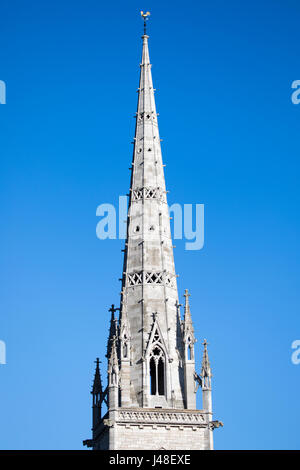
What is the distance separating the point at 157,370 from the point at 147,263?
654 cm

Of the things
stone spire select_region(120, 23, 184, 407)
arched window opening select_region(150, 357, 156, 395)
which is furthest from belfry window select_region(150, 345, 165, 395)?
stone spire select_region(120, 23, 184, 407)

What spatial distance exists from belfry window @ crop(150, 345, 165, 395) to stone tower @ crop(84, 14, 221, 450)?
6 centimetres

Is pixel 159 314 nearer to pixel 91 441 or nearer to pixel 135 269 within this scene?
pixel 135 269

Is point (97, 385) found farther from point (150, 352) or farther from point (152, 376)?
point (150, 352)

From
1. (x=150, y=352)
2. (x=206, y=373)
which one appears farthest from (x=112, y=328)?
Answer: (x=206, y=373)

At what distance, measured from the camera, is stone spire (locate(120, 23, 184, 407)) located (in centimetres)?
6594

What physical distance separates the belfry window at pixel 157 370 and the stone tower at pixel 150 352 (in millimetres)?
56

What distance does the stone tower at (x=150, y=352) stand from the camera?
2520 inches

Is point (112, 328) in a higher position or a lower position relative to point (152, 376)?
higher

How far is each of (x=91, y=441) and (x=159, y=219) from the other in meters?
13.6

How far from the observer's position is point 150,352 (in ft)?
217

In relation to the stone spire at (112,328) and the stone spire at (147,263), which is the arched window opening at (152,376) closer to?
the stone spire at (147,263)

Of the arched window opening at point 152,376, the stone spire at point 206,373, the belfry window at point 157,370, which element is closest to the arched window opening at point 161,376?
the belfry window at point 157,370
